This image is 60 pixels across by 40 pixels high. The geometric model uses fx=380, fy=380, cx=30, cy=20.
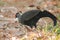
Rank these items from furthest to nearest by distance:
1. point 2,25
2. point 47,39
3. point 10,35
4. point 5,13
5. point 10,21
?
point 5,13, point 10,21, point 2,25, point 10,35, point 47,39

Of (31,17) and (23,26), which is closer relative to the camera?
(31,17)

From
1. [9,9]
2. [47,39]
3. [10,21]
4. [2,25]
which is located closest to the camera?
[47,39]

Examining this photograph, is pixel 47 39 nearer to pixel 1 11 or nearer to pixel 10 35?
pixel 10 35

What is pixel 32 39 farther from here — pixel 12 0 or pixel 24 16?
pixel 12 0

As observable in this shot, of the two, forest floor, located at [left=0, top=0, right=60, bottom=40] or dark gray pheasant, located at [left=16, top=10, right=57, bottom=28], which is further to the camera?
dark gray pheasant, located at [left=16, top=10, right=57, bottom=28]

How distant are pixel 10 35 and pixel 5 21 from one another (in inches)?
79.9

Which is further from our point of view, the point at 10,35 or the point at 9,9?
the point at 9,9

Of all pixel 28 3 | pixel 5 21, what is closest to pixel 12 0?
pixel 28 3

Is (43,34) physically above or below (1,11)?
below

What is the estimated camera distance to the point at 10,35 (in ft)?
27.9

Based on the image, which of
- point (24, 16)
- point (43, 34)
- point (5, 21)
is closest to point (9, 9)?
point (5, 21)

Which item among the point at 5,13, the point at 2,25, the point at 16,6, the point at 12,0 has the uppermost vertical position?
the point at 12,0

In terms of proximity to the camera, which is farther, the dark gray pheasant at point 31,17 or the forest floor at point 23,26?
the dark gray pheasant at point 31,17

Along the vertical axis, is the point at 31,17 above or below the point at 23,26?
below
